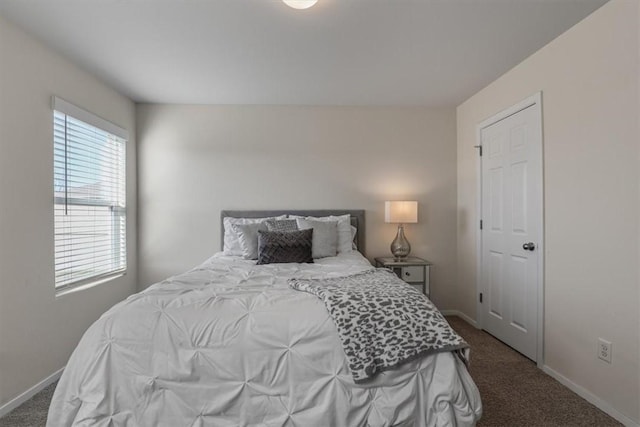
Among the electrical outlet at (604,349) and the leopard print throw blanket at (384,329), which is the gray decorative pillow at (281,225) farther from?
the electrical outlet at (604,349)

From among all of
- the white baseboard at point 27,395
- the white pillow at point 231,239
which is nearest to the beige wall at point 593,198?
the white pillow at point 231,239

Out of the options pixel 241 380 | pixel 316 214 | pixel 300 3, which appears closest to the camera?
pixel 241 380

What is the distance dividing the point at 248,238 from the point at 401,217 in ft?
5.31

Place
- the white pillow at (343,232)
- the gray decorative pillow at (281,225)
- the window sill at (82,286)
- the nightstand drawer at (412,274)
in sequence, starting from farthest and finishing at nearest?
the nightstand drawer at (412,274) → the white pillow at (343,232) → the gray decorative pillow at (281,225) → the window sill at (82,286)

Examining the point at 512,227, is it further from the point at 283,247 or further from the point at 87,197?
the point at 87,197

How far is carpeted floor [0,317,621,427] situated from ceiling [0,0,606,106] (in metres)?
2.43

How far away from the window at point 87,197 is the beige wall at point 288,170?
13.3 inches

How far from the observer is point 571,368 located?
2242 millimetres

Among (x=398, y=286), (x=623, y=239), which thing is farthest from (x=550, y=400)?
(x=398, y=286)

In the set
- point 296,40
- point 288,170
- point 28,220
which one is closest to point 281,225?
point 288,170

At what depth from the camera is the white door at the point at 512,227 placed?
102 inches

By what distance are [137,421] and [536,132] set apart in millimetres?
3115

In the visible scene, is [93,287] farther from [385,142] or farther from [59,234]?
[385,142]

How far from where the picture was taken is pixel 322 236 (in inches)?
125
